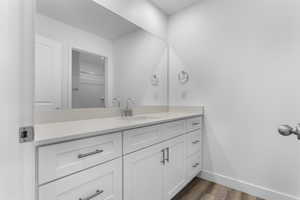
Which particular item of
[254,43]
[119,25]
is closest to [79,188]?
[119,25]

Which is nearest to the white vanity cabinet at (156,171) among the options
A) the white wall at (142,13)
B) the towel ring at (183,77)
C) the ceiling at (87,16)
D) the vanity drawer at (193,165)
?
the vanity drawer at (193,165)

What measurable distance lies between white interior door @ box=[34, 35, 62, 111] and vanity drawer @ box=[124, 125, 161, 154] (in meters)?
0.64

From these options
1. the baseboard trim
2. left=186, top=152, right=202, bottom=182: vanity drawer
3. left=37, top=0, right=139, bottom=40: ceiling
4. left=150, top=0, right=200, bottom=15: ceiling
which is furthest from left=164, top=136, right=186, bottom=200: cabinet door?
left=150, top=0, right=200, bottom=15: ceiling

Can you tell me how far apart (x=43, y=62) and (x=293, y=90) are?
2159 millimetres

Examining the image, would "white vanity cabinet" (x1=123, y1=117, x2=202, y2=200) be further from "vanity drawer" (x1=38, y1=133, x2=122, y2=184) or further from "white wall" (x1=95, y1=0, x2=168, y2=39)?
"white wall" (x1=95, y1=0, x2=168, y2=39)

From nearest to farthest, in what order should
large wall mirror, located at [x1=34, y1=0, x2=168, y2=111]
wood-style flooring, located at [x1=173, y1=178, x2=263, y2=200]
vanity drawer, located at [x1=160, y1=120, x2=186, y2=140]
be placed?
large wall mirror, located at [x1=34, y1=0, x2=168, y2=111] < vanity drawer, located at [x1=160, y1=120, x2=186, y2=140] < wood-style flooring, located at [x1=173, y1=178, x2=263, y2=200]

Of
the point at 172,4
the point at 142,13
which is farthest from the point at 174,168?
the point at 172,4

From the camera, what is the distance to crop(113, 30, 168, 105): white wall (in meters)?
1.73

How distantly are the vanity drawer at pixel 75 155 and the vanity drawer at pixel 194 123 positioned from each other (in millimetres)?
1026

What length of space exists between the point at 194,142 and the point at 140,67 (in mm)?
1152

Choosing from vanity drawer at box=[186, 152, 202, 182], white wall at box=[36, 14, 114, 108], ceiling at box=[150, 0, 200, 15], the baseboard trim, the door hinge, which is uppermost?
ceiling at box=[150, 0, 200, 15]

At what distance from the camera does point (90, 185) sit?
831mm

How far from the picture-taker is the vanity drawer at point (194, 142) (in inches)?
70.2

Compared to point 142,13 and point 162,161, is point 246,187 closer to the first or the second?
point 162,161
